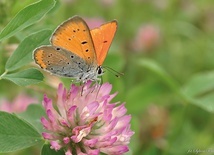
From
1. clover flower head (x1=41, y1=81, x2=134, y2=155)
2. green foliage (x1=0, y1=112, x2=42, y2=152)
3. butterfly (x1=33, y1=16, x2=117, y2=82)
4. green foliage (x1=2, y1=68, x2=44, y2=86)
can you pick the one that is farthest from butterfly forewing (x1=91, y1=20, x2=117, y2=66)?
green foliage (x1=0, y1=112, x2=42, y2=152)

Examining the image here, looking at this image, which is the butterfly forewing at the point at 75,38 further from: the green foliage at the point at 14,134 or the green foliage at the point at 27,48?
the green foliage at the point at 14,134

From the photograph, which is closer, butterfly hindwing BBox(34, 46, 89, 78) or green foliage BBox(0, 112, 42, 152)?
Result: green foliage BBox(0, 112, 42, 152)

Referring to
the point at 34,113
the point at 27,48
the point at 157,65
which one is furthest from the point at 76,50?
the point at 157,65

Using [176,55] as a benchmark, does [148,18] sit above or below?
above

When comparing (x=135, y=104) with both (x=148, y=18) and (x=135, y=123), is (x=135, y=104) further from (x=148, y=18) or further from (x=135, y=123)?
(x=148, y=18)

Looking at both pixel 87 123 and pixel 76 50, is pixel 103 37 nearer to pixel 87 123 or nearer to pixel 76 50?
pixel 76 50

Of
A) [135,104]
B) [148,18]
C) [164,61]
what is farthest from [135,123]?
[148,18]

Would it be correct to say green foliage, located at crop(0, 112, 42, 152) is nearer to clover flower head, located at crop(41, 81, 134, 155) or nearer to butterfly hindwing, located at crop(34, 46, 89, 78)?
clover flower head, located at crop(41, 81, 134, 155)
